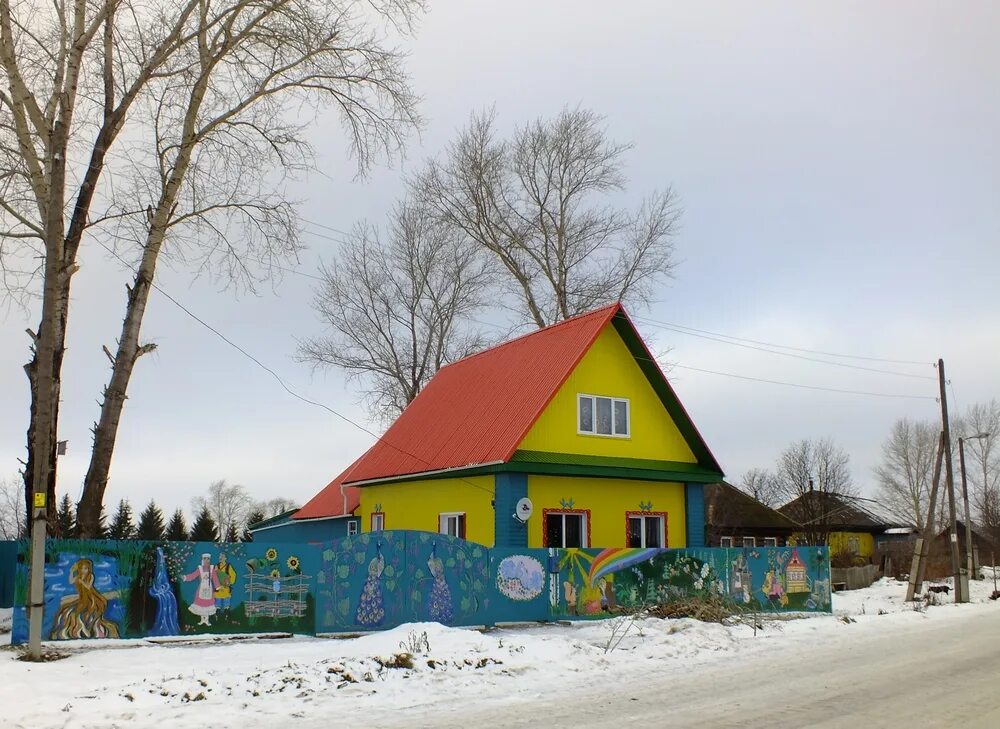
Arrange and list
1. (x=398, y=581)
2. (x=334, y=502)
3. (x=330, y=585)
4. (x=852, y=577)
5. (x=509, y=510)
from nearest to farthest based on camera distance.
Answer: (x=330, y=585) → (x=398, y=581) → (x=509, y=510) → (x=852, y=577) → (x=334, y=502)

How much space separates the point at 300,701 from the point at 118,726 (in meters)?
2.11

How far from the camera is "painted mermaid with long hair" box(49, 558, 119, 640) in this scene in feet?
46.2

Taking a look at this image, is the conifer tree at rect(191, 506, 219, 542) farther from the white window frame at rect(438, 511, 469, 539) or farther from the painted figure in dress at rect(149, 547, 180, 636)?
the painted figure in dress at rect(149, 547, 180, 636)

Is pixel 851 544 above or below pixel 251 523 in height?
below

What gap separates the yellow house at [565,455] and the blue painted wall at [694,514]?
3 cm

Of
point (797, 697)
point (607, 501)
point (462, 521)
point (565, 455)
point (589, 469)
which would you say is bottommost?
point (797, 697)

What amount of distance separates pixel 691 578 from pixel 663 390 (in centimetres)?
634

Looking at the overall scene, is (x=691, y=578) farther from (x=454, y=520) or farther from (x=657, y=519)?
(x=454, y=520)

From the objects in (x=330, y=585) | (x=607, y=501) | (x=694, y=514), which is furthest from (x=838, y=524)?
(x=330, y=585)

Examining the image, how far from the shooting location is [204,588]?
50.1 ft

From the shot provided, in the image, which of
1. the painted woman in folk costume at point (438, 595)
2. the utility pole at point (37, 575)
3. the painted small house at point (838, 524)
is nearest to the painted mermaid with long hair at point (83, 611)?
the utility pole at point (37, 575)

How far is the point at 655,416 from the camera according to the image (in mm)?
25359

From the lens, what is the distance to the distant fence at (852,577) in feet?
110

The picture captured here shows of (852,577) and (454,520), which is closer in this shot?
(454,520)
